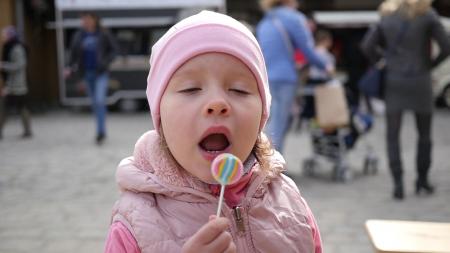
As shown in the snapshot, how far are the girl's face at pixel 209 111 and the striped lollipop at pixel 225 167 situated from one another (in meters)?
0.08

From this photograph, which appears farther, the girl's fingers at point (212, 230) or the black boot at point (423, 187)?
the black boot at point (423, 187)

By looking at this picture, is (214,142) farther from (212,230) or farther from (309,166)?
(309,166)

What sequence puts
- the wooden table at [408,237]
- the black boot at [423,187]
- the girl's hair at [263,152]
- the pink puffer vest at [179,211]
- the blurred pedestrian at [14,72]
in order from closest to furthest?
the pink puffer vest at [179,211] → the girl's hair at [263,152] → the wooden table at [408,237] → the black boot at [423,187] → the blurred pedestrian at [14,72]

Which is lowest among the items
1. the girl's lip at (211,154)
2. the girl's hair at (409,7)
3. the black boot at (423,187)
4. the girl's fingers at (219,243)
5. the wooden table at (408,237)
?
the black boot at (423,187)

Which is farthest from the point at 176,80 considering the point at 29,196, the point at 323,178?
the point at 323,178

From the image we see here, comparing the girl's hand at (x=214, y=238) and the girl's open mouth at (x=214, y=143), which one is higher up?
the girl's open mouth at (x=214, y=143)

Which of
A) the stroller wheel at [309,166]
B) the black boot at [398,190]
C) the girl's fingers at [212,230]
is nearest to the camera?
the girl's fingers at [212,230]

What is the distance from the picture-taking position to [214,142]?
4.67ft

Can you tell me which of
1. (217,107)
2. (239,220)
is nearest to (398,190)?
(239,220)

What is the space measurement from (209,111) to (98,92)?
8485 millimetres

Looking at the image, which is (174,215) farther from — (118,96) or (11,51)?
(118,96)

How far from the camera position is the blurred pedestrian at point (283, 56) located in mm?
6289

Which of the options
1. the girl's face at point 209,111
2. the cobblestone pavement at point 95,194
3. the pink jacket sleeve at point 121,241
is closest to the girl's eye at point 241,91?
the girl's face at point 209,111

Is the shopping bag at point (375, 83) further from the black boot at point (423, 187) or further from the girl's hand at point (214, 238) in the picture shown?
the girl's hand at point (214, 238)
